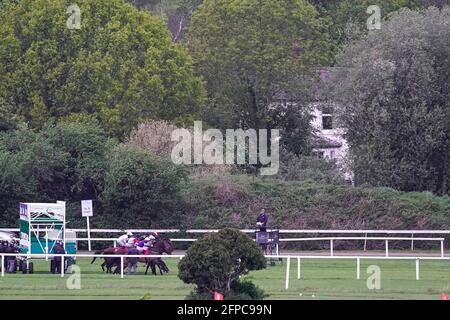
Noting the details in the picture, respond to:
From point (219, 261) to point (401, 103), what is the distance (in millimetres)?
30867

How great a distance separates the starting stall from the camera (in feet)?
123

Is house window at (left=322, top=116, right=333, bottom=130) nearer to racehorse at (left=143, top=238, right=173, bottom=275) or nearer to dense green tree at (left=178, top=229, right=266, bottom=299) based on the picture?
racehorse at (left=143, top=238, right=173, bottom=275)

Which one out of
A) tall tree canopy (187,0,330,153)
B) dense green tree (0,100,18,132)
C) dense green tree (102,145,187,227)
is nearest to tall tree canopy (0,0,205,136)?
dense green tree (0,100,18,132)

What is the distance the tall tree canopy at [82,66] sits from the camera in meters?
57.7

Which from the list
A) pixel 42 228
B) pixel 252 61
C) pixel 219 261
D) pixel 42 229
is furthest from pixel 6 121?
pixel 219 261

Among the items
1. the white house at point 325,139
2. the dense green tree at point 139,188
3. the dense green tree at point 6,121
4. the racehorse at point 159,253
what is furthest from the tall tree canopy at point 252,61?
the racehorse at point 159,253

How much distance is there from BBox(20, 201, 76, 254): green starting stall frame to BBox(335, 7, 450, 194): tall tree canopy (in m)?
19.4

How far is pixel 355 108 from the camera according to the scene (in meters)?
54.0

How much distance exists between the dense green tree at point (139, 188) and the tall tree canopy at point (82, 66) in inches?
419

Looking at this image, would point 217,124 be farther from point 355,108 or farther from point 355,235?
point 355,235

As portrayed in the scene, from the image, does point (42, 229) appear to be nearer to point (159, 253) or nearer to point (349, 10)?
point (159, 253)

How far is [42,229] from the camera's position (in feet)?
124

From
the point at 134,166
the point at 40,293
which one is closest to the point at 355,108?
the point at 134,166

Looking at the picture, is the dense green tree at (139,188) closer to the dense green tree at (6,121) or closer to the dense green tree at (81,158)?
the dense green tree at (81,158)
